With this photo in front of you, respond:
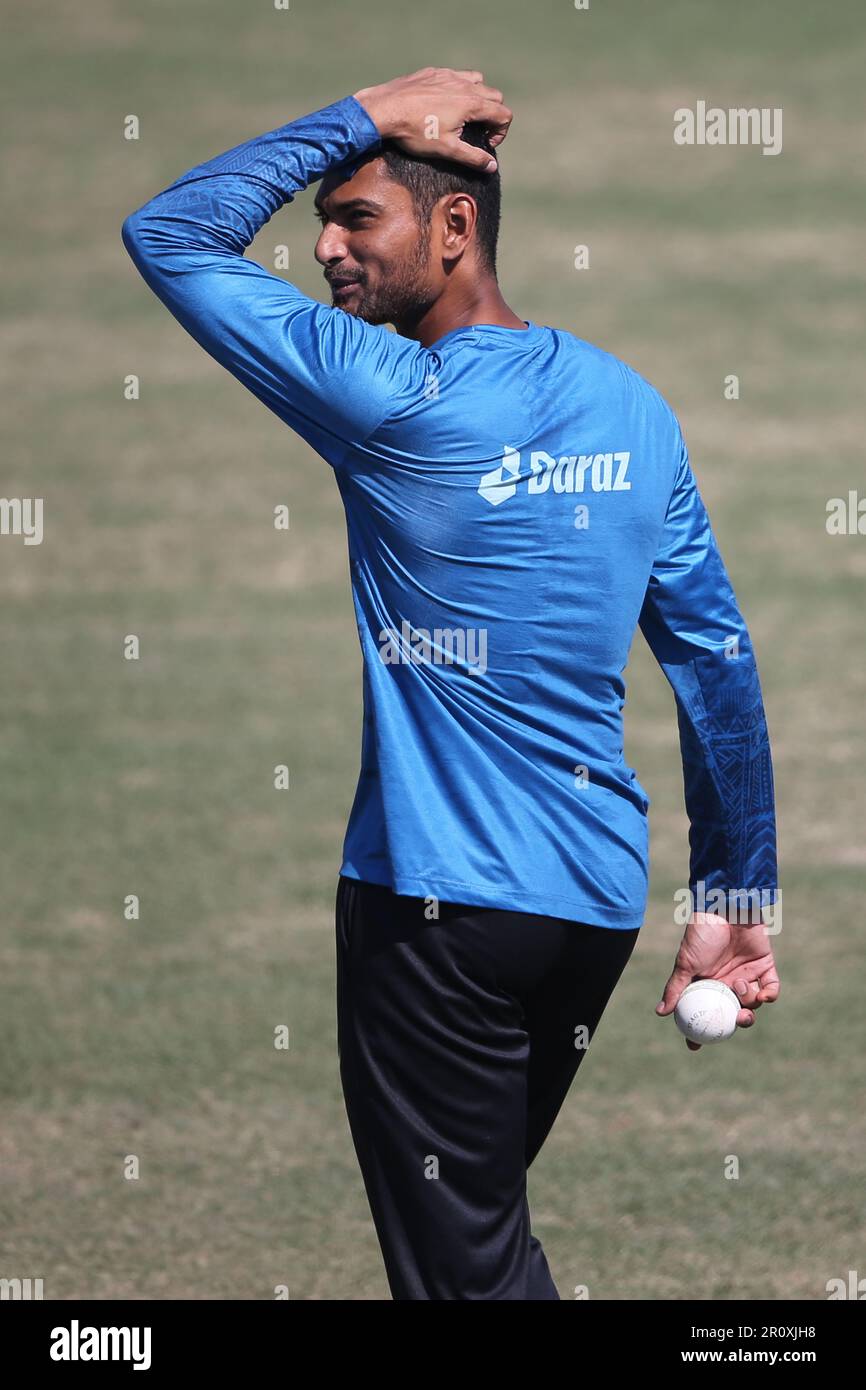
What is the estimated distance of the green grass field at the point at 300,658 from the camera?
591cm

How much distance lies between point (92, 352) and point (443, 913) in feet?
49.4

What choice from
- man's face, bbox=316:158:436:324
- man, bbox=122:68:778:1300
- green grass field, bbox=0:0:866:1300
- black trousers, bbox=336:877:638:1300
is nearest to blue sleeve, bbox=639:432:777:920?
man, bbox=122:68:778:1300

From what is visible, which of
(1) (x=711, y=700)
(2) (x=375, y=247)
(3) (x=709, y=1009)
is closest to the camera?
(2) (x=375, y=247)

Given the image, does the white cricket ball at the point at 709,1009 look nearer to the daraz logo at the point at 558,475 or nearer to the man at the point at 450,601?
the man at the point at 450,601

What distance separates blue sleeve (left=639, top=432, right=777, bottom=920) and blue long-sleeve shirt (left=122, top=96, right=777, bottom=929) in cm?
12

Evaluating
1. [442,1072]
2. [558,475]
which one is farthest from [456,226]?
[442,1072]

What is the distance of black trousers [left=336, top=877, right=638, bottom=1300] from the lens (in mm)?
3410

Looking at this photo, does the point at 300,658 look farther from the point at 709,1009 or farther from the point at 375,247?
the point at 375,247

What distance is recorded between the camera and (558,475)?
3.40 m

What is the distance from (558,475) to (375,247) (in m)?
0.51

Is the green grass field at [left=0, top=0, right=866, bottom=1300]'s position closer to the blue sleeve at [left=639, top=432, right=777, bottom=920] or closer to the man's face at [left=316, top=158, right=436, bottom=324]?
the blue sleeve at [left=639, top=432, right=777, bottom=920]

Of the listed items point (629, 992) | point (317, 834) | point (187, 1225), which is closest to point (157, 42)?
point (317, 834)

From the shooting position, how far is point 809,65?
23844mm
